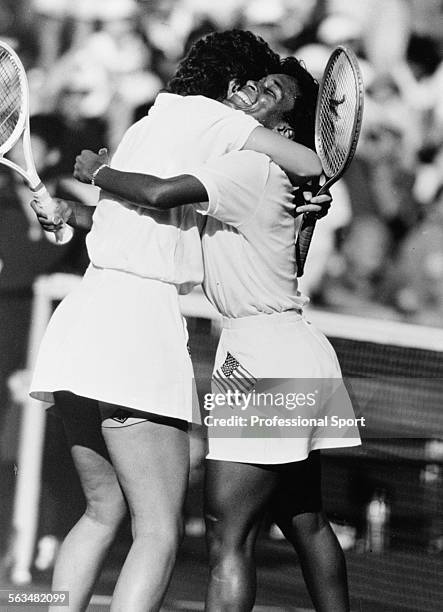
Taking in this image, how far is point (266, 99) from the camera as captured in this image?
8.42ft

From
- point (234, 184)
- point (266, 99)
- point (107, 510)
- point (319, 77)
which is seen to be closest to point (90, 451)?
point (107, 510)

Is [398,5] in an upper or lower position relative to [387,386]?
upper

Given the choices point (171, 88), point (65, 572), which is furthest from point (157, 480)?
point (171, 88)

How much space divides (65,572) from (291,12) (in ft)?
5.50

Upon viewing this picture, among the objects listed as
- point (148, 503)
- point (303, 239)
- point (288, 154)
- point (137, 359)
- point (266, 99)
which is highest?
point (266, 99)

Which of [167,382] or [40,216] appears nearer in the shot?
[167,382]

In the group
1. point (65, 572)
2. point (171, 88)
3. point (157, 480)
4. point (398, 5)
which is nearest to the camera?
point (157, 480)

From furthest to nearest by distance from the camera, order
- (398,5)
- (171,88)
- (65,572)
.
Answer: (398,5) < (171,88) < (65,572)

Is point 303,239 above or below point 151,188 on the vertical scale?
below

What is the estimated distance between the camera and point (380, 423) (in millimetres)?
3133

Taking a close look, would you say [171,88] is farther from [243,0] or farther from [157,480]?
[157,480]

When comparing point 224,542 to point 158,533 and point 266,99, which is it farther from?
point 266,99

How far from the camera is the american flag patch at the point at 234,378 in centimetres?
246

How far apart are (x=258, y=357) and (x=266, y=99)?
65 cm
